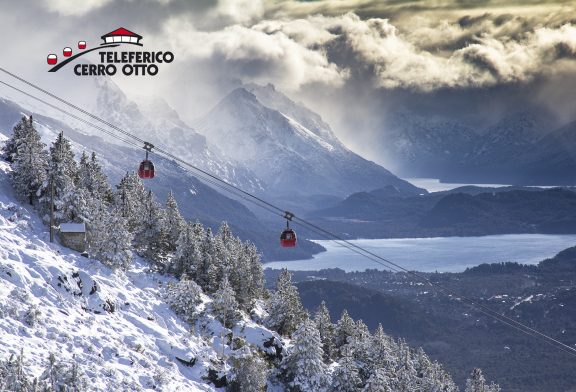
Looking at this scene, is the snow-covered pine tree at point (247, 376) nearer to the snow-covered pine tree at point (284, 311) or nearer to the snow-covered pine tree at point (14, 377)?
the snow-covered pine tree at point (284, 311)

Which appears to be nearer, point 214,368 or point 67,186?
point 214,368

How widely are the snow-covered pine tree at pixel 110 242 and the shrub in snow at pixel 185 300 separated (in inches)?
282

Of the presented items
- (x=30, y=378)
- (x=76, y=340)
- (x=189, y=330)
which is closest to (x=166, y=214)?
(x=189, y=330)

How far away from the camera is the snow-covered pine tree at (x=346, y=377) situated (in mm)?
80062

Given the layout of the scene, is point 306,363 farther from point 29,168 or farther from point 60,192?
point 29,168

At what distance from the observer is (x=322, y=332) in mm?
96500

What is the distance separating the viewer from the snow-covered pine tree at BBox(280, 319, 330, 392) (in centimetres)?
8088

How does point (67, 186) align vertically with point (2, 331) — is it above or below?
above

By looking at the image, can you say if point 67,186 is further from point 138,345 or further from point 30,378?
point 30,378

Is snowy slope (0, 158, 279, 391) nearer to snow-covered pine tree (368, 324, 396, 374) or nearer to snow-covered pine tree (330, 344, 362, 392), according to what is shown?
snow-covered pine tree (330, 344, 362, 392)

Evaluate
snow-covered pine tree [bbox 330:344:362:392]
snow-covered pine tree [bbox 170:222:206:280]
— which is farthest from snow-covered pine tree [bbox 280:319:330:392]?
snow-covered pine tree [bbox 170:222:206:280]

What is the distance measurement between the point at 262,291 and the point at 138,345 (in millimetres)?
46737

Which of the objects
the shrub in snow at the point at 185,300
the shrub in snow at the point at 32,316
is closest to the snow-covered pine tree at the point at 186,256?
the shrub in snow at the point at 185,300

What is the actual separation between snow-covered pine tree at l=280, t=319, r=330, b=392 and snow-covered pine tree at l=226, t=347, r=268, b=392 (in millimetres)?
7316
